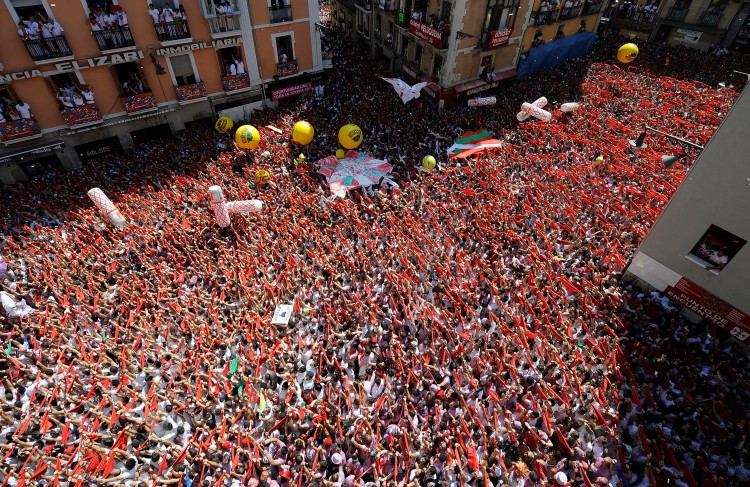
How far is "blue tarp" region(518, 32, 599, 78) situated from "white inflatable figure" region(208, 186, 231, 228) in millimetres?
24431

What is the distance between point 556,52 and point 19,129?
3514 centimetres

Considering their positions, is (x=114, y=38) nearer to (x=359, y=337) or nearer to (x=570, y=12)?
(x=359, y=337)

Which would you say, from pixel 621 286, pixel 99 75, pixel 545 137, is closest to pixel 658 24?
pixel 545 137

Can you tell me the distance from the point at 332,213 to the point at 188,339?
8049 millimetres

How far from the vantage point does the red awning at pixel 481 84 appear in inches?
1030

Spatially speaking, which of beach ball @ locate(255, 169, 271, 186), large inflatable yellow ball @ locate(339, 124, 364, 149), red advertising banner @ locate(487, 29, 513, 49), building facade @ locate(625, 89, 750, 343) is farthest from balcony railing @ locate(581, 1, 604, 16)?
beach ball @ locate(255, 169, 271, 186)

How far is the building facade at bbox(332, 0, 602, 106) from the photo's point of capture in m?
24.1

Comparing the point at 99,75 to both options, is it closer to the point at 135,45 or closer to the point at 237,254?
the point at 135,45

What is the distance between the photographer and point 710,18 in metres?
32.1

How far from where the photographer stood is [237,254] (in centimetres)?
1556

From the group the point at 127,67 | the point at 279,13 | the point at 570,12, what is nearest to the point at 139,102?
the point at 127,67

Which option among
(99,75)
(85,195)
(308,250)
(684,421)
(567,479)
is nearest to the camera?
(567,479)

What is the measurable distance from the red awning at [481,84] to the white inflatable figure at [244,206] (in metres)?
16.7

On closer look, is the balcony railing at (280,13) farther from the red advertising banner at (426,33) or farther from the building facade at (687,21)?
the building facade at (687,21)
